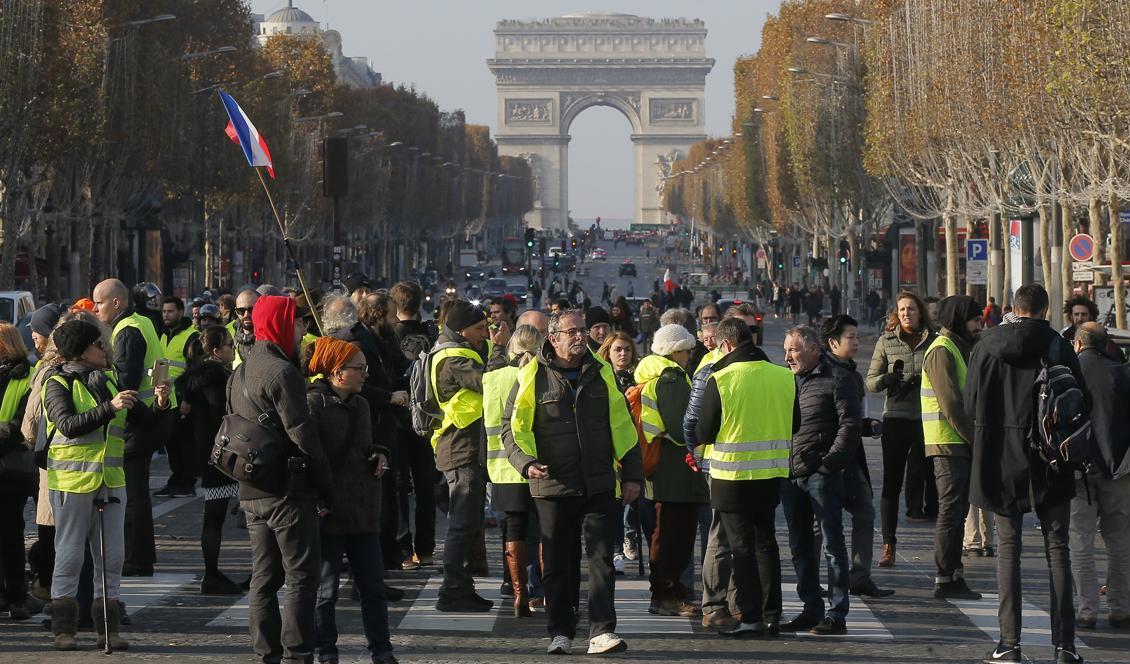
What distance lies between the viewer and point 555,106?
6924 inches

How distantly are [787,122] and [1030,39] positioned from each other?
31.8 metres

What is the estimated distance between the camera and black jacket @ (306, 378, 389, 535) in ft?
31.0

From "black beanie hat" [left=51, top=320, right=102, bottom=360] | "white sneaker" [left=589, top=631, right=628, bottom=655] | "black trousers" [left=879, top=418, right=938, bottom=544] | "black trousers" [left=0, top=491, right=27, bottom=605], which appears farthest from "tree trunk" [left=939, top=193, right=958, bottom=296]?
"black beanie hat" [left=51, top=320, right=102, bottom=360]

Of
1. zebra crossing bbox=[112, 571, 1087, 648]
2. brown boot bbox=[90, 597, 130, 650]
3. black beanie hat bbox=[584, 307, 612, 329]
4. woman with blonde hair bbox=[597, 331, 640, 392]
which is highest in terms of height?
black beanie hat bbox=[584, 307, 612, 329]

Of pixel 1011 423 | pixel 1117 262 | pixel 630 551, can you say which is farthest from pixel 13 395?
pixel 1117 262

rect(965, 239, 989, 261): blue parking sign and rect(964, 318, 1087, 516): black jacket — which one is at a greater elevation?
rect(965, 239, 989, 261): blue parking sign

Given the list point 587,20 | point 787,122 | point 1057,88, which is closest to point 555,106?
point 587,20

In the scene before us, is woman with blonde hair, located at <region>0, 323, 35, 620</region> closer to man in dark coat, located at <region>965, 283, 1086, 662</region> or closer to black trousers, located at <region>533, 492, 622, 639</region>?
black trousers, located at <region>533, 492, 622, 639</region>

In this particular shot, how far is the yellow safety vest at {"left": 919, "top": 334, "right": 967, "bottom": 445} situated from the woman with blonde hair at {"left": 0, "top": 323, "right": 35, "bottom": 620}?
523cm

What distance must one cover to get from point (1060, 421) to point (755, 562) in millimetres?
1673

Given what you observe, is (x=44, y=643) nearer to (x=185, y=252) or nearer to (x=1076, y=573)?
(x=1076, y=573)

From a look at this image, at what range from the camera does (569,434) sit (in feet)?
33.8

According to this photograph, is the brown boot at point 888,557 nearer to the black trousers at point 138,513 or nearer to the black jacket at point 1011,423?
the black jacket at point 1011,423

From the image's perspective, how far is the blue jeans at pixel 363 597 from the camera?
9.74m
